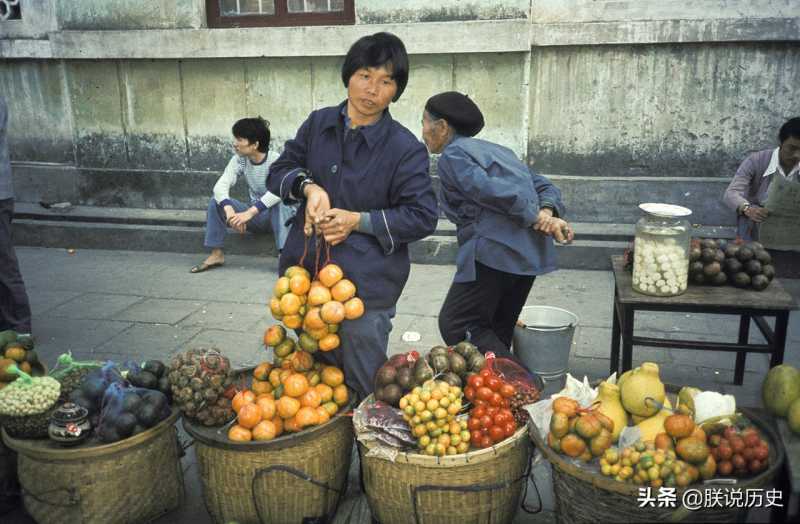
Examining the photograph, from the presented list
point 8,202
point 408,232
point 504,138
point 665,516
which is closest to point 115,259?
point 8,202

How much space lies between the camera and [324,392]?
123 inches

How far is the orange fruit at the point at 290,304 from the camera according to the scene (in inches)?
120

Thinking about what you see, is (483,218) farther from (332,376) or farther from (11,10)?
(11,10)

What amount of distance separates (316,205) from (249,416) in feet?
3.13

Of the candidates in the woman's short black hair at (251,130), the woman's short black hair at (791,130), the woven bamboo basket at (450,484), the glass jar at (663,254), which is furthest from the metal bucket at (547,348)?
the woman's short black hair at (251,130)

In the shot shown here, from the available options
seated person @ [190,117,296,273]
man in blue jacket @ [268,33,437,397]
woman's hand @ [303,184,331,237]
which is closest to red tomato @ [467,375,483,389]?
man in blue jacket @ [268,33,437,397]

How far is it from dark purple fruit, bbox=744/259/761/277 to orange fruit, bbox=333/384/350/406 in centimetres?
228

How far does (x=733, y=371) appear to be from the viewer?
4680 millimetres

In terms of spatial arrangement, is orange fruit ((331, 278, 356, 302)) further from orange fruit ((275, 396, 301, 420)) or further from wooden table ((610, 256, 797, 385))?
wooden table ((610, 256, 797, 385))

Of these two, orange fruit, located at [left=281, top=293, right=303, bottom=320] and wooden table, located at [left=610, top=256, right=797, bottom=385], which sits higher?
orange fruit, located at [left=281, top=293, right=303, bottom=320]

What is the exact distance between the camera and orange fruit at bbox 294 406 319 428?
9.80 ft

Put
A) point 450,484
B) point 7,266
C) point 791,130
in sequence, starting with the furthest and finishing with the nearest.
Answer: point 791,130, point 7,266, point 450,484

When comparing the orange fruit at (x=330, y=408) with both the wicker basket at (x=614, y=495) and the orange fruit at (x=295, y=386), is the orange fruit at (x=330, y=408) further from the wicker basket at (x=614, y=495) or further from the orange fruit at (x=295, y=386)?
the wicker basket at (x=614, y=495)

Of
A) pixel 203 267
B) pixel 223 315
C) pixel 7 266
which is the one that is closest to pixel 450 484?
pixel 223 315
